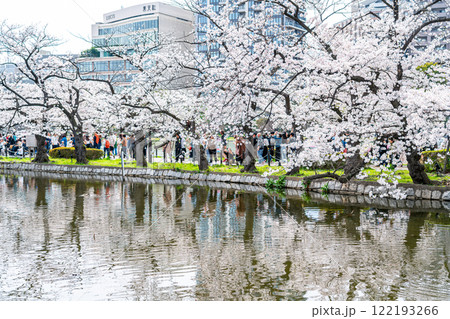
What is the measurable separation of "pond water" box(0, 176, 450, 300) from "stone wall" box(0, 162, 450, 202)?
6.87ft

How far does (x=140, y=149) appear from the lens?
24.0m

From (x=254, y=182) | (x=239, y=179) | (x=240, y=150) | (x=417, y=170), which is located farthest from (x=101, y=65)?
(x=417, y=170)

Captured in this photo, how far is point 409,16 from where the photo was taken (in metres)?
12.7

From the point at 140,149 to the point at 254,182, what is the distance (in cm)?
843

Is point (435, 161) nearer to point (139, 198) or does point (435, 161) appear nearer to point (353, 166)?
point (353, 166)

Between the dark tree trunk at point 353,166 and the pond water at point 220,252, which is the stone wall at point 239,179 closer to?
the dark tree trunk at point 353,166

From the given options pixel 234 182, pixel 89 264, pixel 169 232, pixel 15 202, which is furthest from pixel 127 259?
pixel 234 182

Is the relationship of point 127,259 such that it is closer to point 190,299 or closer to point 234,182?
point 190,299

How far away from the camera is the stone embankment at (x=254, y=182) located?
42.7 ft

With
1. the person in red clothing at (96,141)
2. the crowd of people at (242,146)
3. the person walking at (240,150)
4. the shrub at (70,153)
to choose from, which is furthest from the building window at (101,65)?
the person walking at (240,150)

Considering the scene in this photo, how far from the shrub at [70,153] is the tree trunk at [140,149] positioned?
4780 millimetres

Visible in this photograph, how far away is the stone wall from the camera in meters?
13.1

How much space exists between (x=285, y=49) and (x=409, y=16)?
3318 millimetres

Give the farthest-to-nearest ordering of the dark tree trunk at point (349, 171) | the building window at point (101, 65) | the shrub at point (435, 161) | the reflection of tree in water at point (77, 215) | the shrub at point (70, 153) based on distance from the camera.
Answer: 1. the building window at point (101, 65)
2. the shrub at point (70, 153)
3. the shrub at point (435, 161)
4. the dark tree trunk at point (349, 171)
5. the reflection of tree in water at point (77, 215)
